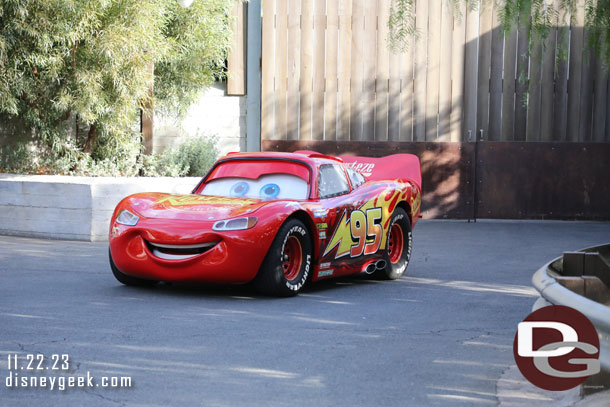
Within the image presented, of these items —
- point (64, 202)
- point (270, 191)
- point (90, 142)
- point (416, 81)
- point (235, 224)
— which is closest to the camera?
point (235, 224)

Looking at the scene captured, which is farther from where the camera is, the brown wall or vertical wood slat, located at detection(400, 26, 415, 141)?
vertical wood slat, located at detection(400, 26, 415, 141)

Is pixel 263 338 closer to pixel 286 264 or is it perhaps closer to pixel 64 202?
pixel 286 264

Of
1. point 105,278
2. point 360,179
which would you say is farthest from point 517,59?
point 105,278

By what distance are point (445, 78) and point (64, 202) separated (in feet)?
26.3

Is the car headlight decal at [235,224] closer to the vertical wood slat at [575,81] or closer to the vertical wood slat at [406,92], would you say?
the vertical wood slat at [406,92]

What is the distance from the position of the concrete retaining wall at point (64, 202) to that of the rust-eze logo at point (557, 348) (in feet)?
29.0

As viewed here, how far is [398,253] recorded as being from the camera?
9.69 m

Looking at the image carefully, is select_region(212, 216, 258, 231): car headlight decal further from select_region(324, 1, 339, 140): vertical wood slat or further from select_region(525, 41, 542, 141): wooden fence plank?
select_region(525, 41, 542, 141): wooden fence plank

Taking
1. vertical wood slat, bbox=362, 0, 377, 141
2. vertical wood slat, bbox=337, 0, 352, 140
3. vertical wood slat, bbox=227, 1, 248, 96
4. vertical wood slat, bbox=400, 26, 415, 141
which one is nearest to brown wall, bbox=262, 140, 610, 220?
vertical wood slat, bbox=400, 26, 415, 141

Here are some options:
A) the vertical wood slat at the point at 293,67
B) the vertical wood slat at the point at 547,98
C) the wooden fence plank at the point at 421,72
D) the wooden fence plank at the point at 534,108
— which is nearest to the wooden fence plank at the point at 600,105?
the vertical wood slat at the point at 547,98

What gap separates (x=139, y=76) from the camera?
43.2ft

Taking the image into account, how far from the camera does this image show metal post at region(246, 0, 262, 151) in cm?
1736

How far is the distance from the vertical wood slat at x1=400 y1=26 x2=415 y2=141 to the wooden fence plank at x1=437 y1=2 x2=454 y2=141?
1.83 ft

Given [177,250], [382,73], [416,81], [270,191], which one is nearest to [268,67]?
[382,73]
